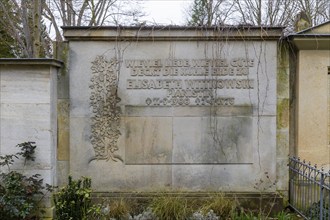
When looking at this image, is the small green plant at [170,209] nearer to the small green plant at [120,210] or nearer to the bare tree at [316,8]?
the small green plant at [120,210]

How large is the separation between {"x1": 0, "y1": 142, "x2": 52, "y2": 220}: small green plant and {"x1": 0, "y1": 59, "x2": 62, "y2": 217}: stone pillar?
13cm

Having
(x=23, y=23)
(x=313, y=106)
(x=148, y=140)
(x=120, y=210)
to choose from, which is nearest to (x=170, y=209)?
(x=120, y=210)

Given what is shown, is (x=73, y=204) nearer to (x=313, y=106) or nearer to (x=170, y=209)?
(x=170, y=209)

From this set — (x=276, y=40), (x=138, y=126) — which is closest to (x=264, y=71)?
(x=276, y=40)

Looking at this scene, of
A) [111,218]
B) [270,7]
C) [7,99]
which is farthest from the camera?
[270,7]

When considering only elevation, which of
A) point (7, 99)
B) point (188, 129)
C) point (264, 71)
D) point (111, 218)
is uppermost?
point (264, 71)

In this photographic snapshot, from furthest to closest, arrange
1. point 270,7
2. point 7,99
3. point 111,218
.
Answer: point 270,7
point 7,99
point 111,218

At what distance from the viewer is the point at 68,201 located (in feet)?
14.9

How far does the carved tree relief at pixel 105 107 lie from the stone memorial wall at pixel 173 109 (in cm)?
2

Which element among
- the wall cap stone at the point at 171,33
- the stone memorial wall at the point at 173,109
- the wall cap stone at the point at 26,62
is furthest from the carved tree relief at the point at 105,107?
the wall cap stone at the point at 26,62

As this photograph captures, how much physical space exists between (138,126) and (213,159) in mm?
1408

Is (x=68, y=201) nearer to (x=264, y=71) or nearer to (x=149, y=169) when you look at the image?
(x=149, y=169)

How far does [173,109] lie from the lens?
558cm

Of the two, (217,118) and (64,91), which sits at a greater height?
(64,91)
